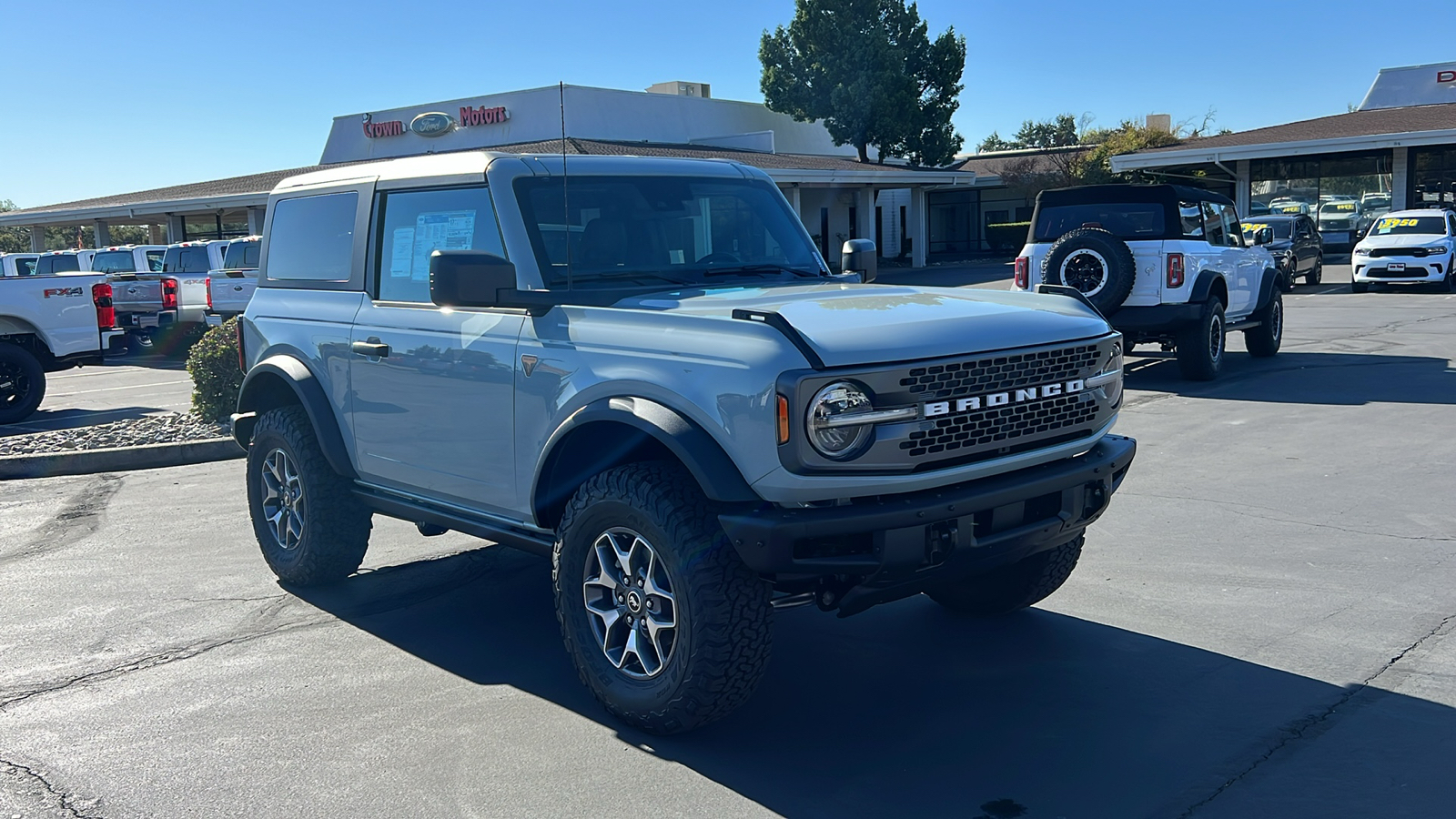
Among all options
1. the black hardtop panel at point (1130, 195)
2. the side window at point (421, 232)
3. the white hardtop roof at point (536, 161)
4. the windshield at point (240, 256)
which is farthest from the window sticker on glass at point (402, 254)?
the windshield at point (240, 256)

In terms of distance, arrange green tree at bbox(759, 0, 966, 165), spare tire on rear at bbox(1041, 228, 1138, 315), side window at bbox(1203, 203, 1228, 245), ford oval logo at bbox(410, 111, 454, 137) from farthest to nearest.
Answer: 1. green tree at bbox(759, 0, 966, 165)
2. ford oval logo at bbox(410, 111, 454, 137)
3. side window at bbox(1203, 203, 1228, 245)
4. spare tire on rear at bbox(1041, 228, 1138, 315)

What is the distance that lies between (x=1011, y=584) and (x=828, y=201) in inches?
1507

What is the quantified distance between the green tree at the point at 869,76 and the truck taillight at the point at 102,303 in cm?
3890

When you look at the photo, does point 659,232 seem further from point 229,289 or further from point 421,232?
point 229,289

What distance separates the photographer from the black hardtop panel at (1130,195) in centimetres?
1287

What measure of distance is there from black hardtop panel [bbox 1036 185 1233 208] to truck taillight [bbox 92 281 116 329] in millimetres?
10935

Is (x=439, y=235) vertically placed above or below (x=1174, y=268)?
above

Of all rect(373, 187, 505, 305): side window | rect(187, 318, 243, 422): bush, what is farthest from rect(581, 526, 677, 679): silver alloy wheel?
rect(187, 318, 243, 422): bush

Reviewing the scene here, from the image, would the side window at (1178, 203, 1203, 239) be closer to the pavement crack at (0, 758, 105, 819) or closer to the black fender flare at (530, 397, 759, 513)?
the black fender flare at (530, 397, 759, 513)

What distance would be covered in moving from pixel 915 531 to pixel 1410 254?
24.0 meters

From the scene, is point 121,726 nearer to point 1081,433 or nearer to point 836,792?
point 836,792

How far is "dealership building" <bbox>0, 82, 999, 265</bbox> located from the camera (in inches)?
1448

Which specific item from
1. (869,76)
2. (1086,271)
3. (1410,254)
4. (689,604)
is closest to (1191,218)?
(1086,271)

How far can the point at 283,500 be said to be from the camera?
21.2ft
